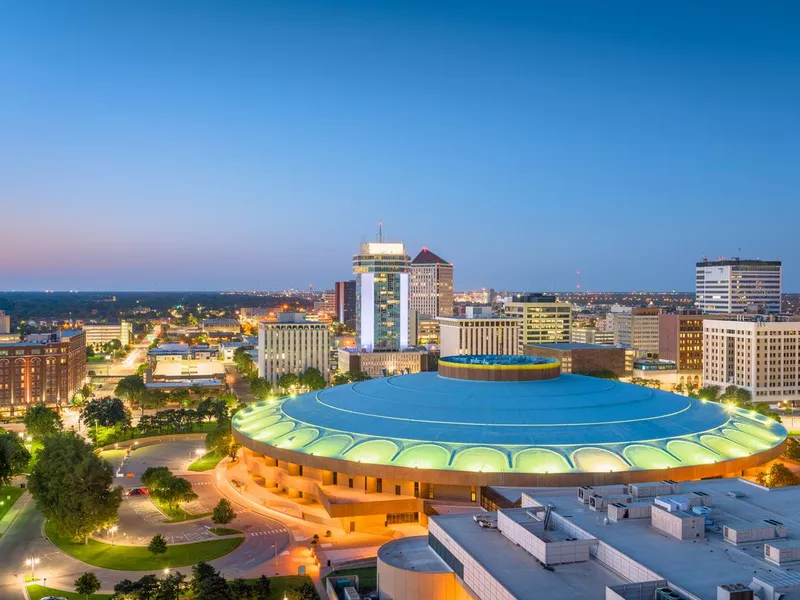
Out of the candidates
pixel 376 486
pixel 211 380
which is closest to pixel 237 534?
pixel 376 486

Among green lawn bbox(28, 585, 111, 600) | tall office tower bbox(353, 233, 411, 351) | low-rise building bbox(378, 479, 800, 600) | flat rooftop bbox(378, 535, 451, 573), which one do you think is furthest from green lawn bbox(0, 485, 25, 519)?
tall office tower bbox(353, 233, 411, 351)

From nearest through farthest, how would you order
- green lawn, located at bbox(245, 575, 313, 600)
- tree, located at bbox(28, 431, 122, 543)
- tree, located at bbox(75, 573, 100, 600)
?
tree, located at bbox(75, 573, 100, 600) < green lawn, located at bbox(245, 575, 313, 600) < tree, located at bbox(28, 431, 122, 543)

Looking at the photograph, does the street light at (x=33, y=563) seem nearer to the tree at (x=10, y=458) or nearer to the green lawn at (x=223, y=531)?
the green lawn at (x=223, y=531)

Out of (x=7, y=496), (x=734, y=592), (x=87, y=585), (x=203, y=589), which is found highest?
(x=734, y=592)

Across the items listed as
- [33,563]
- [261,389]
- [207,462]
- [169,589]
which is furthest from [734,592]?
[261,389]

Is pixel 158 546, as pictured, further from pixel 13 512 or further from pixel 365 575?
pixel 13 512

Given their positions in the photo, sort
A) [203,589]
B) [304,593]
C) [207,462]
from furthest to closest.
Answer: [207,462]
[304,593]
[203,589]

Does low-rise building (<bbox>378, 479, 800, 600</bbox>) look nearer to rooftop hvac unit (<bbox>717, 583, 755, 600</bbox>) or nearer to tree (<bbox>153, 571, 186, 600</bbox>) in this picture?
rooftop hvac unit (<bbox>717, 583, 755, 600</bbox>)
